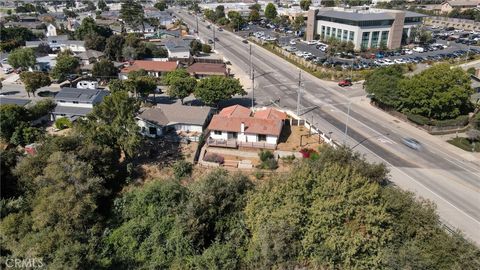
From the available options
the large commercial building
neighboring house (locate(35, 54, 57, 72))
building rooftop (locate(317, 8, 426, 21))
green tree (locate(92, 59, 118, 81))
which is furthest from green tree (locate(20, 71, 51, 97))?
building rooftop (locate(317, 8, 426, 21))

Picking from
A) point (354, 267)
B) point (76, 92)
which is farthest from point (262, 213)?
point (76, 92)

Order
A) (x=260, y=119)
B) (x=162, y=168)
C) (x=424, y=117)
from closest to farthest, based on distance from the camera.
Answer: (x=162, y=168) < (x=260, y=119) < (x=424, y=117)

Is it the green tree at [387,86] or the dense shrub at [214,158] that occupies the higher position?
the green tree at [387,86]

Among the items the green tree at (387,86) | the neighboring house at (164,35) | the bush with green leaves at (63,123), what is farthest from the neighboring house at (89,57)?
the green tree at (387,86)

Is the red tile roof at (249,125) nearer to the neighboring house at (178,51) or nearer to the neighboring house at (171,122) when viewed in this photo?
the neighboring house at (171,122)

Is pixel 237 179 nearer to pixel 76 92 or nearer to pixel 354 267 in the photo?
pixel 354 267

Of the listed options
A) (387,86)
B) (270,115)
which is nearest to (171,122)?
(270,115)

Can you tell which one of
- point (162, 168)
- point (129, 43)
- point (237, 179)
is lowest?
point (162, 168)
